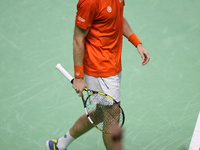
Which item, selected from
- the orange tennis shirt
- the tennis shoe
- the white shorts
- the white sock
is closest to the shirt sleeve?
the orange tennis shirt

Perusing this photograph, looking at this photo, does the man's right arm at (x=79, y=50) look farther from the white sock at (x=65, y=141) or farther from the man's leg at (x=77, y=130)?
the white sock at (x=65, y=141)

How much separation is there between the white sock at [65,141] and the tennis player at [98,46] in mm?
401

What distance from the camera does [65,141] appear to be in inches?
105

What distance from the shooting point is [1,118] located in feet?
10.9

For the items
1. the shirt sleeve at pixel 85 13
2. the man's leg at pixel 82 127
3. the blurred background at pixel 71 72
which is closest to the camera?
the shirt sleeve at pixel 85 13

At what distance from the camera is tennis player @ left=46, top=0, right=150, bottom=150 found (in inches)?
84.3

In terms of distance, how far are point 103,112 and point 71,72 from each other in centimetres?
175

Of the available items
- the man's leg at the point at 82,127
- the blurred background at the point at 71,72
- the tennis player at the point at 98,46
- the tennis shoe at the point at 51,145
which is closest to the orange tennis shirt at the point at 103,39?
the tennis player at the point at 98,46

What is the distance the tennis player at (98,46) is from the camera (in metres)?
2.14

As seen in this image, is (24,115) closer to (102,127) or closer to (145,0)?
(102,127)

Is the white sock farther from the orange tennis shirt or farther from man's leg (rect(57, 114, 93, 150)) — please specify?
the orange tennis shirt

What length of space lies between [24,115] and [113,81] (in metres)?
1.42

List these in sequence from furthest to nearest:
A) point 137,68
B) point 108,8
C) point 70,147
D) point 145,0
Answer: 1. point 145,0
2. point 137,68
3. point 70,147
4. point 108,8

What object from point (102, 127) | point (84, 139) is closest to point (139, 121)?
point (84, 139)
